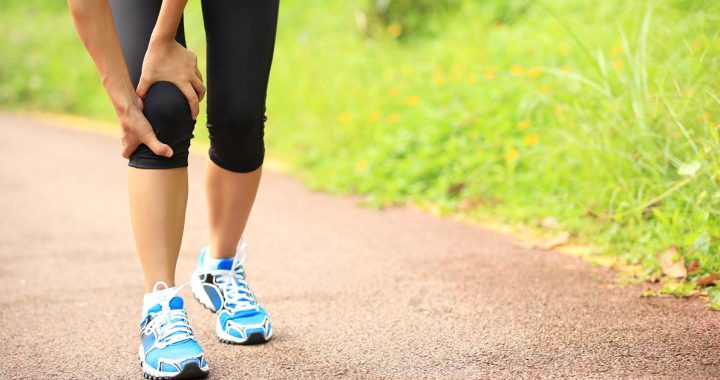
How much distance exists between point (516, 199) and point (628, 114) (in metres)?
0.92

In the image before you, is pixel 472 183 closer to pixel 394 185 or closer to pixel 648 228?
pixel 394 185

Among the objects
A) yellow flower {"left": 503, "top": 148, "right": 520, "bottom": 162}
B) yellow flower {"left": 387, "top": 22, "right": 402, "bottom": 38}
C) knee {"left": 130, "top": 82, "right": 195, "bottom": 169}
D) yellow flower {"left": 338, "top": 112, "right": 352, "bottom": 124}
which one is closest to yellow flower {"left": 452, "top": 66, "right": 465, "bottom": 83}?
yellow flower {"left": 338, "top": 112, "right": 352, "bottom": 124}

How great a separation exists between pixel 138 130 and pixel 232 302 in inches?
27.4

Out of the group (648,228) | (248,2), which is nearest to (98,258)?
(248,2)

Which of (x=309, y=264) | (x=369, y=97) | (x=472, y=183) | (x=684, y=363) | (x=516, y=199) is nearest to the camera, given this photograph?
(x=684, y=363)

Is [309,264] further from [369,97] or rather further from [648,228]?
[369,97]

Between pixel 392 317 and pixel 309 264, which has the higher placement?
pixel 392 317

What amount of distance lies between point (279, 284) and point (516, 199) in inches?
67.5

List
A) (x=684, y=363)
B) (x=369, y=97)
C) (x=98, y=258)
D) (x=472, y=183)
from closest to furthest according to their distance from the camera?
1. (x=684, y=363)
2. (x=98, y=258)
3. (x=472, y=183)
4. (x=369, y=97)

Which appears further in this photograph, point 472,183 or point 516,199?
point 472,183

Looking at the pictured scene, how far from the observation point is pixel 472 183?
4.99 meters

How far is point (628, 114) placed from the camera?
3826 millimetres

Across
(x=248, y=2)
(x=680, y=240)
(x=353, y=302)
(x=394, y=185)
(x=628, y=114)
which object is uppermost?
(x=248, y=2)

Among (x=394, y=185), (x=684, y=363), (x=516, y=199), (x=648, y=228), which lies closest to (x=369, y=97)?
(x=394, y=185)
